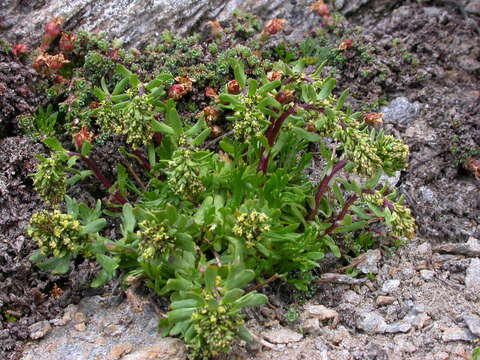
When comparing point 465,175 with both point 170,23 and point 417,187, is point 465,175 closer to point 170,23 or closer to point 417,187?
point 417,187

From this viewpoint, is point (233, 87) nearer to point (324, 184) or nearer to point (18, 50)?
point (324, 184)

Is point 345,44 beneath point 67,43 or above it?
beneath

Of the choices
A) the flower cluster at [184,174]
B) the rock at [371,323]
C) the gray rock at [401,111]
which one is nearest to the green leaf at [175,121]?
the flower cluster at [184,174]

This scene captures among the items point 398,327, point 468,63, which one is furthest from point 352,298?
point 468,63

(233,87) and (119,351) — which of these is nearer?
(119,351)

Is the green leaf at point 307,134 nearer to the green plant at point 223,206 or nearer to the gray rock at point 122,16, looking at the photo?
the green plant at point 223,206

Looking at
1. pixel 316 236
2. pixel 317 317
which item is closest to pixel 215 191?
pixel 316 236

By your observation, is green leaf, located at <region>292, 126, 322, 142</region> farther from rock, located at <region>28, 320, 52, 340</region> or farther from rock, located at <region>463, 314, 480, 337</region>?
rock, located at <region>28, 320, 52, 340</region>
